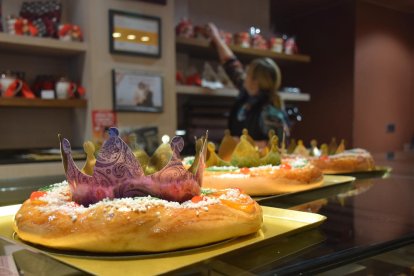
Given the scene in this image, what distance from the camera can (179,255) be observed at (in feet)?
1.91

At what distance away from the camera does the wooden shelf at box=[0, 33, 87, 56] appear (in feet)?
8.06

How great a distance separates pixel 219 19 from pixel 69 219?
3668 mm

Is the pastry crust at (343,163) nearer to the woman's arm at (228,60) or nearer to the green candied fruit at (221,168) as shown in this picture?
the green candied fruit at (221,168)

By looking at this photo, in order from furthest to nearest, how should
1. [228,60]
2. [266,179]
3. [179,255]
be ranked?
[228,60] → [266,179] → [179,255]

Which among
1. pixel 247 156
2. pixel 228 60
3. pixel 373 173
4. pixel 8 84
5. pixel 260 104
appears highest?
pixel 228 60

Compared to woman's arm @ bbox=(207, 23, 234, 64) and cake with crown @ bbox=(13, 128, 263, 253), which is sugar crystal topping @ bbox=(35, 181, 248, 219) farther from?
woman's arm @ bbox=(207, 23, 234, 64)

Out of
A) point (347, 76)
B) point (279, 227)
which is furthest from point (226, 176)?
point (347, 76)

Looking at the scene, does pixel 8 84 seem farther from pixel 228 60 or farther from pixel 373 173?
pixel 373 173

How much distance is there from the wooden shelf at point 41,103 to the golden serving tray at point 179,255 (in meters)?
1.85

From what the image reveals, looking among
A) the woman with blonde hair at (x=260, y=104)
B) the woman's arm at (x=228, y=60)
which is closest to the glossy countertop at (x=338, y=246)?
the woman with blonde hair at (x=260, y=104)

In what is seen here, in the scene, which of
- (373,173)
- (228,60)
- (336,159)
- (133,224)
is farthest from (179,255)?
(228,60)

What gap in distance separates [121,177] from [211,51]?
9.89 ft

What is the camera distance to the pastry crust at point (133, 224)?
0.59 metres

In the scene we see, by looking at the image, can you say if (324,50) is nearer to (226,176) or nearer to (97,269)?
(226,176)
